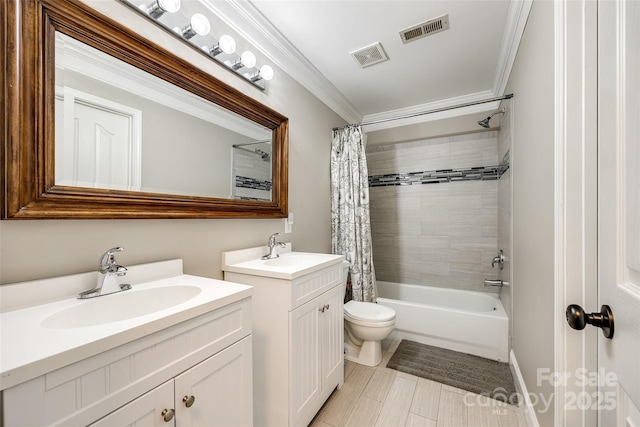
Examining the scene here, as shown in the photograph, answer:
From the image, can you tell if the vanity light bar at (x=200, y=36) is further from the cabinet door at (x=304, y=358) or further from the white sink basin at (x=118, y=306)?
the cabinet door at (x=304, y=358)

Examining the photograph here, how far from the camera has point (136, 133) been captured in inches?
43.9

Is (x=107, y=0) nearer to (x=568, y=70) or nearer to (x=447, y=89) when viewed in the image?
(x=568, y=70)

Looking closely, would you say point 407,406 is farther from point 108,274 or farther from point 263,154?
point 263,154

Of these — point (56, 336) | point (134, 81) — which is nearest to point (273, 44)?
point (134, 81)

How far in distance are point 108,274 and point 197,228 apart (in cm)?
45

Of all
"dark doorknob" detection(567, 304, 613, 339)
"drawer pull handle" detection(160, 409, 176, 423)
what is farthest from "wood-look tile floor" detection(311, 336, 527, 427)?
"dark doorknob" detection(567, 304, 613, 339)

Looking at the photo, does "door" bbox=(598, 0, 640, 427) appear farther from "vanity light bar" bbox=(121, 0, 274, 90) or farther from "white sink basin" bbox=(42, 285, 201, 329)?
"vanity light bar" bbox=(121, 0, 274, 90)

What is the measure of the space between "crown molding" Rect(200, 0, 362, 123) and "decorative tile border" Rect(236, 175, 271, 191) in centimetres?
90

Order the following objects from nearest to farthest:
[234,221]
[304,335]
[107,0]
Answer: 1. [107,0]
2. [304,335]
3. [234,221]

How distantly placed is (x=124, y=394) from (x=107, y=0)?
1.40 meters

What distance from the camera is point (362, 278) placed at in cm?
247

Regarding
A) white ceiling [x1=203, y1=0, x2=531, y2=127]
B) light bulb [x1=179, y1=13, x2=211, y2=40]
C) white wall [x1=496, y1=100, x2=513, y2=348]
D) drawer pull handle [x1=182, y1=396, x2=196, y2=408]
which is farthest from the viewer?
white wall [x1=496, y1=100, x2=513, y2=348]

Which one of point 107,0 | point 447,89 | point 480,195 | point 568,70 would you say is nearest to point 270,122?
point 107,0

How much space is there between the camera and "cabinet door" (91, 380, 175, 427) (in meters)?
0.63
